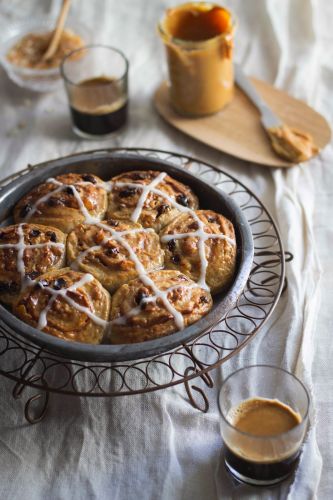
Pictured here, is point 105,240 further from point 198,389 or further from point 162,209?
point 198,389

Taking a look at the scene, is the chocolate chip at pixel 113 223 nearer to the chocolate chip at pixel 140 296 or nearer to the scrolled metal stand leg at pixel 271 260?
the chocolate chip at pixel 140 296

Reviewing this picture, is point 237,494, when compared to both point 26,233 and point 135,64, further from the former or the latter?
point 135,64

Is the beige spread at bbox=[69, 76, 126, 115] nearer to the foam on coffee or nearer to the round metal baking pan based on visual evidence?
the round metal baking pan

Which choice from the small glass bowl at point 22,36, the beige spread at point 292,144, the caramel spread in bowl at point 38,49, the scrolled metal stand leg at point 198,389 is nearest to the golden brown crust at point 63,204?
the scrolled metal stand leg at point 198,389

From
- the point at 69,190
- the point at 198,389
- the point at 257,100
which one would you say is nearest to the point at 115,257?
the point at 69,190

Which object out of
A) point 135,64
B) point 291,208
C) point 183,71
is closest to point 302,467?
point 291,208
